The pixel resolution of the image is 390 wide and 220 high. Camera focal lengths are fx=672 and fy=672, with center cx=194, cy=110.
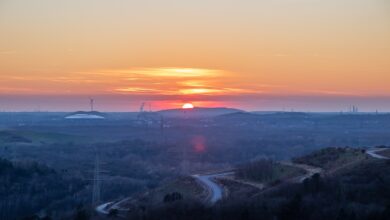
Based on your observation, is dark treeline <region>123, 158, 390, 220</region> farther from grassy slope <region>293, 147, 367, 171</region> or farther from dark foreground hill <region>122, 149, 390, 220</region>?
grassy slope <region>293, 147, 367, 171</region>

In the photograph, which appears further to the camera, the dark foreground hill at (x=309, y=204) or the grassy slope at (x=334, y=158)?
the grassy slope at (x=334, y=158)

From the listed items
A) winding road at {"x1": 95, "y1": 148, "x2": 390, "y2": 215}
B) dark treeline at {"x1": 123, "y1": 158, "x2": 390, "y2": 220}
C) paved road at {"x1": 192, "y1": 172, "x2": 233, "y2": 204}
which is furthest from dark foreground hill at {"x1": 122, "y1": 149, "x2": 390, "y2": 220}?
paved road at {"x1": 192, "y1": 172, "x2": 233, "y2": 204}

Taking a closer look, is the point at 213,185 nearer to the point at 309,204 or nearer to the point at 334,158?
the point at 334,158

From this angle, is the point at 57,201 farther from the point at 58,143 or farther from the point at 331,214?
the point at 58,143

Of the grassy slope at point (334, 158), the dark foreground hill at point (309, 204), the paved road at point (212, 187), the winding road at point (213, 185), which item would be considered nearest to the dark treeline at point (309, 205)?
the dark foreground hill at point (309, 204)

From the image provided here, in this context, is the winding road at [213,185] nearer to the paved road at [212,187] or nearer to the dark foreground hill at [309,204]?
the paved road at [212,187]

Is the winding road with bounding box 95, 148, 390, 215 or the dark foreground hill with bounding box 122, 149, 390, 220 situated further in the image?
the winding road with bounding box 95, 148, 390, 215

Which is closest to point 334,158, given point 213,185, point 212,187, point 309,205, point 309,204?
point 213,185

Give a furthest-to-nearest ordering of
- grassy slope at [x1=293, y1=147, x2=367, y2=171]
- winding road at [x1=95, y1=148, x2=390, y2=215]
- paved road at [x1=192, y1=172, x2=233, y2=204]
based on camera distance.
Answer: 1. grassy slope at [x1=293, y1=147, x2=367, y2=171]
2. winding road at [x1=95, y1=148, x2=390, y2=215]
3. paved road at [x1=192, y1=172, x2=233, y2=204]

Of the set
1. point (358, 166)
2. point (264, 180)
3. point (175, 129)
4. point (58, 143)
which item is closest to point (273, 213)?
point (358, 166)

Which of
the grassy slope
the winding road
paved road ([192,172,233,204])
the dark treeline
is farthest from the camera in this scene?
the grassy slope

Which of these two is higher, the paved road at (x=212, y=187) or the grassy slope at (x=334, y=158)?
the grassy slope at (x=334, y=158)
